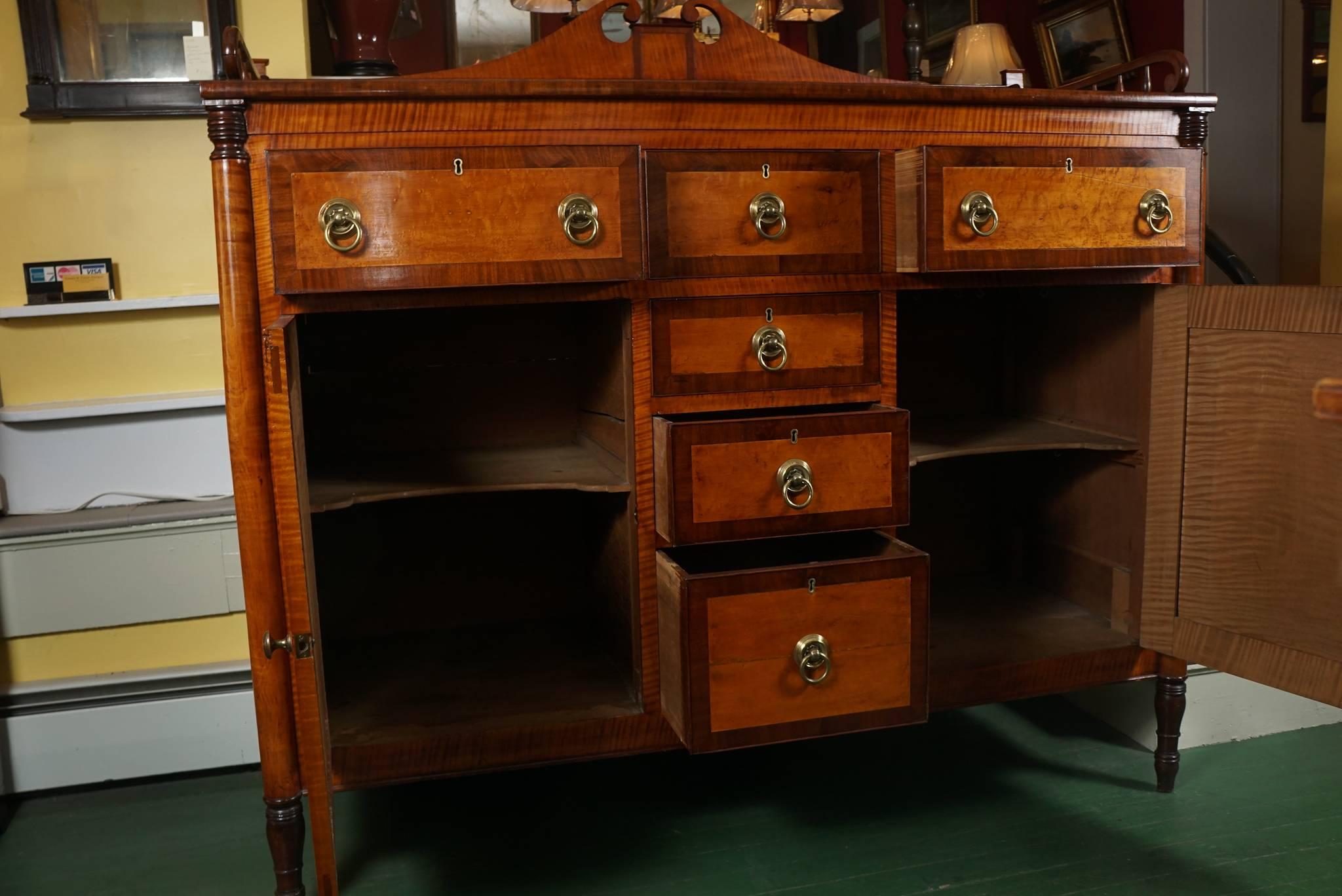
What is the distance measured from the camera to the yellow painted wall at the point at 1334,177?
6.83ft

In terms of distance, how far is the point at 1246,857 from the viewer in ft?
5.48

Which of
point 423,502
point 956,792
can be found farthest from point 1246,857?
point 423,502

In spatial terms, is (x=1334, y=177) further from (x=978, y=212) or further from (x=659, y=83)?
(x=659, y=83)

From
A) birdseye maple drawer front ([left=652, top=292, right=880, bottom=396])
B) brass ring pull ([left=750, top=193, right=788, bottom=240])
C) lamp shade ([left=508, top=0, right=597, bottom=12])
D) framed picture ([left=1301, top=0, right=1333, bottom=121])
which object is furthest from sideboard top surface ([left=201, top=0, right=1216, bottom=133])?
framed picture ([left=1301, top=0, right=1333, bottom=121])

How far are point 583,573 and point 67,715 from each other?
95 cm

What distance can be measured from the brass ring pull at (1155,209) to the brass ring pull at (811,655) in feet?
2.55

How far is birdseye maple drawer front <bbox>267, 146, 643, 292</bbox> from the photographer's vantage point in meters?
1.32

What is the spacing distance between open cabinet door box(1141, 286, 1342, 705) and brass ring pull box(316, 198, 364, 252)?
115 centimetres

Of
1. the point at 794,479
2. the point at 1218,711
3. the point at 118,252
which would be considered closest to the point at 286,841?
the point at 794,479

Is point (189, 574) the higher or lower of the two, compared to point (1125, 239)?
lower

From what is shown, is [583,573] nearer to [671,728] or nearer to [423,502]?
[423,502]

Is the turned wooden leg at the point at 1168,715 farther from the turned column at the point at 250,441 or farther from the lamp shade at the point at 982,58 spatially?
the turned column at the point at 250,441

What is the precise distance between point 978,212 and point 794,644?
0.64 metres

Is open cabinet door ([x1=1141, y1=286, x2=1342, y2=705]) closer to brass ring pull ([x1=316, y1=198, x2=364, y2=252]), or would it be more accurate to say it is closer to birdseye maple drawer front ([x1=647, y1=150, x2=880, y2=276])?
birdseye maple drawer front ([x1=647, y1=150, x2=880, y2=276])
